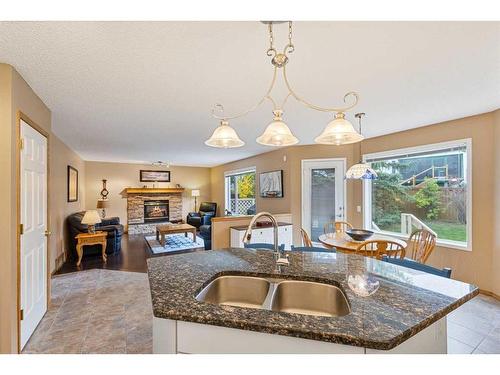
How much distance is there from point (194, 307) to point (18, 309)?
77.5 inches

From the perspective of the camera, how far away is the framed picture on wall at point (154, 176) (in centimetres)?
838

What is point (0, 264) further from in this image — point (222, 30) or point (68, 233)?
point (68, 233)

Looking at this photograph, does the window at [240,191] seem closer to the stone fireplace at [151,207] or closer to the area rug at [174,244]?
the area rug at [174,244]

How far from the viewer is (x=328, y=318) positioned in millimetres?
912

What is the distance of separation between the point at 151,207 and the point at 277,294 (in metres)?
7.96

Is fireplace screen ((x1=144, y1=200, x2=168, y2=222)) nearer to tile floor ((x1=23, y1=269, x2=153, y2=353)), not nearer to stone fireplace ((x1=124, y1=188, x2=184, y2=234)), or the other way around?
stone fireplace ((x1=124, y1=188, x2=184, y2=234))

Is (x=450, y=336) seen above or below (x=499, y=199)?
below

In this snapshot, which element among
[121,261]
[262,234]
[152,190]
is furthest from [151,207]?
[262,234]

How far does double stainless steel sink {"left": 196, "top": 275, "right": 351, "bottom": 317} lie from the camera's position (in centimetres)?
131

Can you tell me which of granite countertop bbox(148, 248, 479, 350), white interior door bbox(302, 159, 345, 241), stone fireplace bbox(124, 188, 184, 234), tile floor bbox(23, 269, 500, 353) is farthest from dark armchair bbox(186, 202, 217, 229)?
granite countertop bbox(148, 248, 479, 350)

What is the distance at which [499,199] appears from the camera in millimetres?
2934

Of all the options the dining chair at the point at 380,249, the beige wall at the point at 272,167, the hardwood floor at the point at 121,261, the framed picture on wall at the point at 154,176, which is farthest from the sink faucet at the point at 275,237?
the framed picture on wall at the point at 154,176

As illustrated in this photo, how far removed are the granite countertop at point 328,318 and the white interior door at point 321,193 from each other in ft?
10.8
